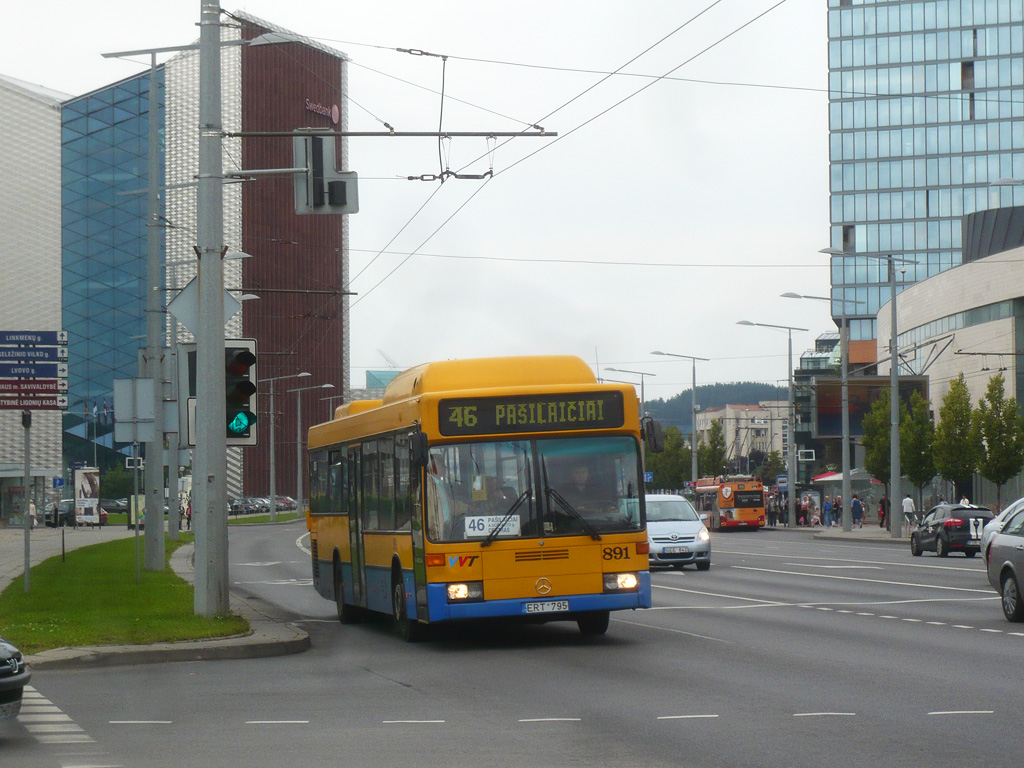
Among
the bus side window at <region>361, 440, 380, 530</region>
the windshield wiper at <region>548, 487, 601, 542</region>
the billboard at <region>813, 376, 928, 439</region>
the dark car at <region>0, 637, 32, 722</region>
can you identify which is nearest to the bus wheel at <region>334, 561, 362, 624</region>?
the bus side window at <region>361, 440, 380, 530</region>

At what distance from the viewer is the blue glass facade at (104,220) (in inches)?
4464

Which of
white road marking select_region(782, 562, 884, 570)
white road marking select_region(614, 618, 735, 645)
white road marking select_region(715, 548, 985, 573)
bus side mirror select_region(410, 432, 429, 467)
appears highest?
bus side mirror select_region(410, 432, 429, 467)

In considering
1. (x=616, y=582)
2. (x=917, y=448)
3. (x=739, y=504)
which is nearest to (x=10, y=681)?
(x=616, y=582)

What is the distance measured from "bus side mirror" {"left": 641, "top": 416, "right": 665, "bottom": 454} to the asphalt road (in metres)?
1.95

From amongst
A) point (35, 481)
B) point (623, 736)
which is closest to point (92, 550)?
point (623, 736)

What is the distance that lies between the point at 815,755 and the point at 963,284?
69.8 meters

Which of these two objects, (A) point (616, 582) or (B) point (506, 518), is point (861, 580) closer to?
(A) point (616, 582)

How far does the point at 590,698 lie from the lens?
10.9 m

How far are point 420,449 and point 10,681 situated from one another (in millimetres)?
6568

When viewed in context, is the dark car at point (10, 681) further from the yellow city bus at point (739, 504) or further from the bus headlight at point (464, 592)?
the yellow city bus at point (739, 504)

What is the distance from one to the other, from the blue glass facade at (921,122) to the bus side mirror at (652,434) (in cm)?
9665

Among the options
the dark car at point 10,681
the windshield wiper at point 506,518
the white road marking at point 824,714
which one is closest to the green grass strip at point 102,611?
the windshield wiper at point 506,518

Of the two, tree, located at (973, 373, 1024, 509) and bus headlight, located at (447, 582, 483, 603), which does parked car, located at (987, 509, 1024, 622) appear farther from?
tree, located at (973, 373, 1024, 509)

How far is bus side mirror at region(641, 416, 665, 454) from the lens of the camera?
15.3 m
